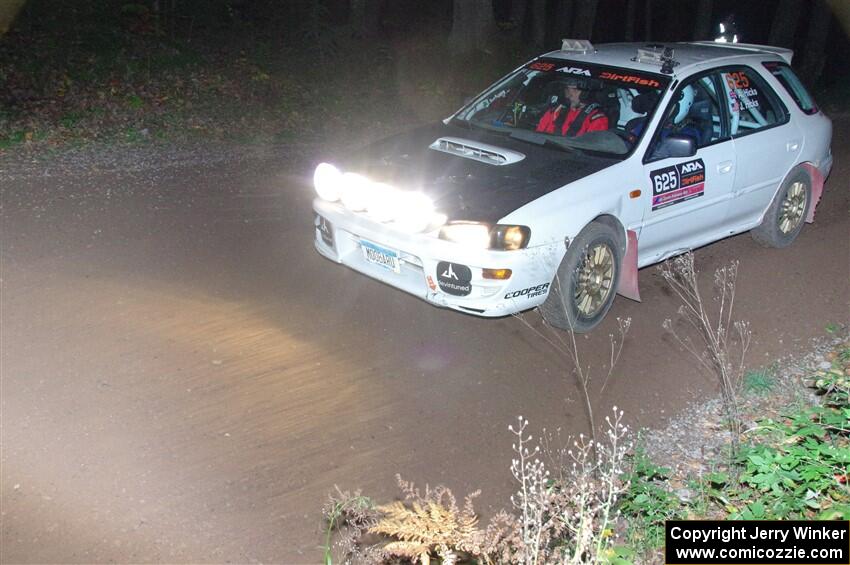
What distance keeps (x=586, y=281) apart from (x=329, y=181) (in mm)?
1904

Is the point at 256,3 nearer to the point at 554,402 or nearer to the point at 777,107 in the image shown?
the point at 777,107

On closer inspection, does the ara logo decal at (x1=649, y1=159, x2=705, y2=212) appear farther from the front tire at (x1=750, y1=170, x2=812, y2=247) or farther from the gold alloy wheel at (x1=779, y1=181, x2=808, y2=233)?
the gold alloy wheel at (x1=779, y1=181, x2=808, y2=233)

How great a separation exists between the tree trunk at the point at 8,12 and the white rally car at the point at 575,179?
958 cm

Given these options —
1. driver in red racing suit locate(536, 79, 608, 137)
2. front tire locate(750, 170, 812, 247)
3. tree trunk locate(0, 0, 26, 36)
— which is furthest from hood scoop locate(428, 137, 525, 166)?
tree trunk locate(0, 0, 26, 36)

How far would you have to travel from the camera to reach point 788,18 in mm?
22547

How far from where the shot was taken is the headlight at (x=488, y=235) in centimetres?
569

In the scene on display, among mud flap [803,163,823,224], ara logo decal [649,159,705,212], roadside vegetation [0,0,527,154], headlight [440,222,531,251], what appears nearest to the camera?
headlight [440,222,531,251]

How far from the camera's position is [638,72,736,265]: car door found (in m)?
6.66

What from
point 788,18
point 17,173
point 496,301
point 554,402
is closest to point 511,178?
point 496,301

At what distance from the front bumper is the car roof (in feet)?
6.47

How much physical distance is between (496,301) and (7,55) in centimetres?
1020

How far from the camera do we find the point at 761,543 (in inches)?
154

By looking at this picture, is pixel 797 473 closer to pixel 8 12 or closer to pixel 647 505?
pixel 647 505

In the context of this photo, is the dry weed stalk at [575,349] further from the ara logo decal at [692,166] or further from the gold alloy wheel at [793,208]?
the gold alloy wheel at [793,208]
